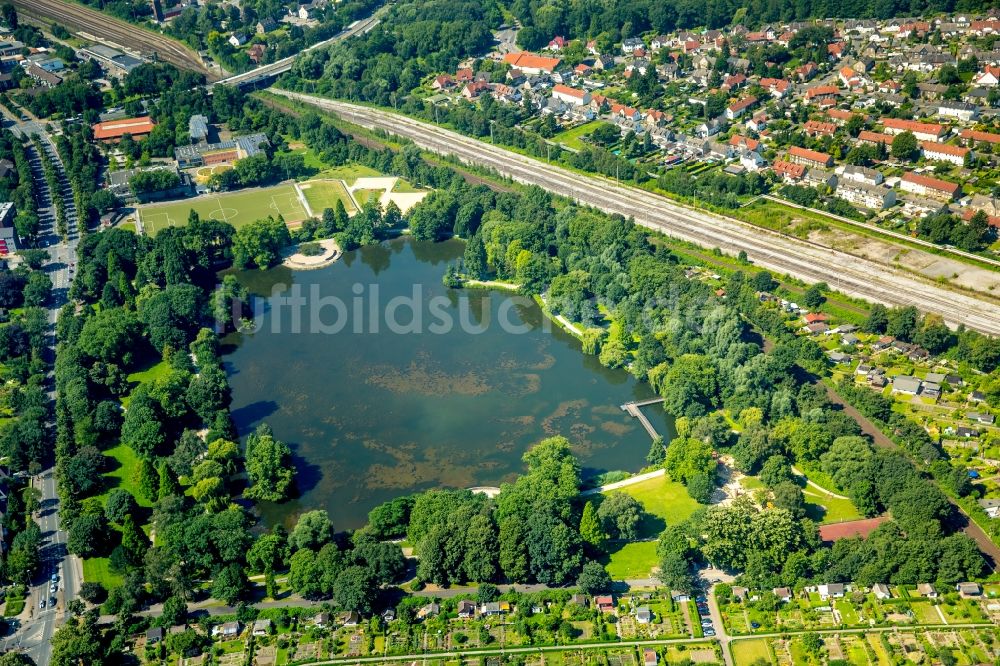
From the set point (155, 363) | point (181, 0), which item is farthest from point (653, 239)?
point (181, 0)

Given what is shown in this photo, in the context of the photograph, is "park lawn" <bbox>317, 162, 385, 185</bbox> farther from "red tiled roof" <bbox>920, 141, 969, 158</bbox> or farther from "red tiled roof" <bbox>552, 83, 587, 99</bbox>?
"red tiled roof" <bbox>920, 141, 969, 158</bbox>

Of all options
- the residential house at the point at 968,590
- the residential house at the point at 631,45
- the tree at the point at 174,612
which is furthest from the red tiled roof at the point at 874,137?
the tree at the point at 174,612

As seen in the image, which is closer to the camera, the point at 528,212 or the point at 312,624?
the point at 312,624

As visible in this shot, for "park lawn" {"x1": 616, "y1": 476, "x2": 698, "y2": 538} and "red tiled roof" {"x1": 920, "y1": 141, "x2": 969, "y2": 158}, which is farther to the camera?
"red tiled roof" {"x1": 920, "y1": 141, "x2": 969, "y2": 158}

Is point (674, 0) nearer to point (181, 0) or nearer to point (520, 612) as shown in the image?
point (181, 0)

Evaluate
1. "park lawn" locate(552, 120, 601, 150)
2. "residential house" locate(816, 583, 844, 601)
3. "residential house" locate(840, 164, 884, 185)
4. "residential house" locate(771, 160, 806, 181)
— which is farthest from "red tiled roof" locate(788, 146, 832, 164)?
"residential house" locate(816, 583, 844, 601)

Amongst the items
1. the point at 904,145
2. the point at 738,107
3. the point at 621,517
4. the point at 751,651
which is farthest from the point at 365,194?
the point at 751,651
